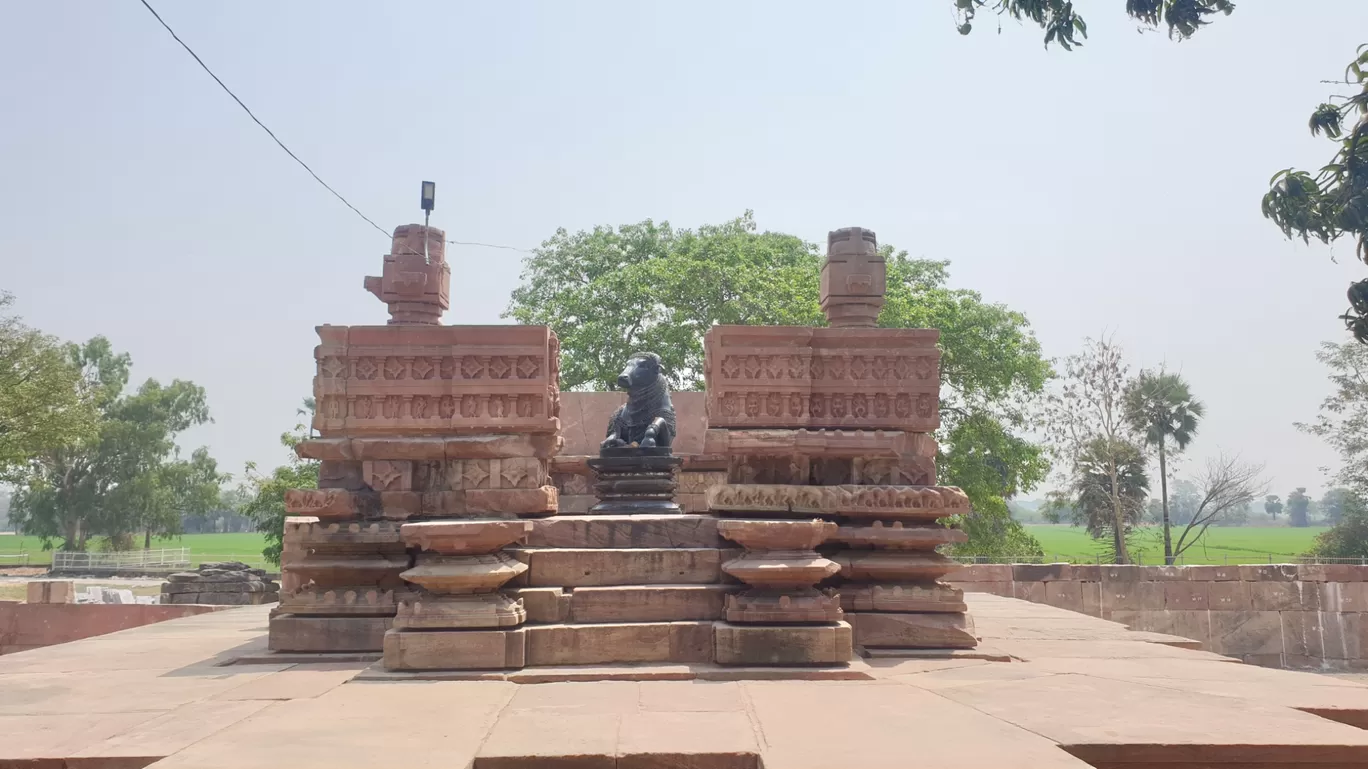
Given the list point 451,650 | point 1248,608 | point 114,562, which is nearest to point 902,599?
point 451,650

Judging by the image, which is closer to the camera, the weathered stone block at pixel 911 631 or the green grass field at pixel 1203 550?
the weathered stone block at pixel 911 631

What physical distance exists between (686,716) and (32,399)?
3326cm

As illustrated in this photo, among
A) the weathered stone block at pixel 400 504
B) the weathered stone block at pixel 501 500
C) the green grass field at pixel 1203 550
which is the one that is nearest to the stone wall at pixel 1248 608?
the weathered stone block at pixel 501 500

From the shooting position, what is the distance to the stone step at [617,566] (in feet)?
17.7

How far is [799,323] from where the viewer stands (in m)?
21.9

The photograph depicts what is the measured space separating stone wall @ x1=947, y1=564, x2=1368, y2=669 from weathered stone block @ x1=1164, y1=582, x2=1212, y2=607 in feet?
0.04

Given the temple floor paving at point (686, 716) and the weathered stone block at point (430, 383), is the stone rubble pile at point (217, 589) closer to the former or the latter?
the temple floor paving at point (686, 716)

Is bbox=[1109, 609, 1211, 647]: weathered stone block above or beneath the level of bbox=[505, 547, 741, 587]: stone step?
beneath

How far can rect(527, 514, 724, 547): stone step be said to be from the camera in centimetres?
564

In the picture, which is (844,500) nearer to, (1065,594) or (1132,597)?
(1065,594)

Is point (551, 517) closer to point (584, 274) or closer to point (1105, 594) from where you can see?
point (1105, 594)

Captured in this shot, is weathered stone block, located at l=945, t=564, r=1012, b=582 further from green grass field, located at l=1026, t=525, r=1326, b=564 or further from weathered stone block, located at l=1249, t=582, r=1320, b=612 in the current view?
green grass field, located at l=1026, t=525, r=1326, b=564

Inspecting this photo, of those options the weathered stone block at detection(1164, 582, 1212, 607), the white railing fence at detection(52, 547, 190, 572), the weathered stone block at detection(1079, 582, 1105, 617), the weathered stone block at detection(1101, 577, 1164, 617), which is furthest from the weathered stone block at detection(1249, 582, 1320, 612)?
the white railing fence at detection(52, 547, 190, 572)

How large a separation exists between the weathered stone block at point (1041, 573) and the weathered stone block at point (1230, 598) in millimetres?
2373
